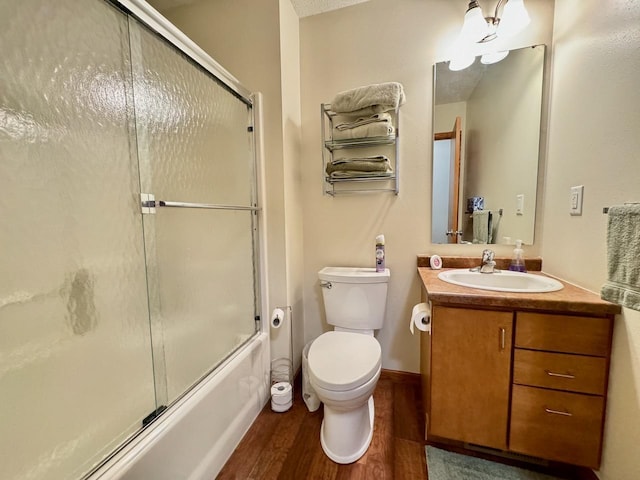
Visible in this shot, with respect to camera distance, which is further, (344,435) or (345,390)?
(344,435)

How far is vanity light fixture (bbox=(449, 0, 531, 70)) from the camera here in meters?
1.27

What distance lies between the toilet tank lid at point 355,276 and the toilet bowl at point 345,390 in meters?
0.34

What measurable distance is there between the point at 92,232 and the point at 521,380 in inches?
67.4

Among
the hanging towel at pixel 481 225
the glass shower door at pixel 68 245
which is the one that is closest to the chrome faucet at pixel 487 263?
the hanging towel at pixel 481 225

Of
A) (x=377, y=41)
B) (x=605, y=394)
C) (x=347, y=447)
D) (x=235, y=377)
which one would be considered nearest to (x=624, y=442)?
(x=605, y=394)

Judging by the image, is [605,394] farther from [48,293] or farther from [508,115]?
[48,293]

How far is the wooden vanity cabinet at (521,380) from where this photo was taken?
96 cm

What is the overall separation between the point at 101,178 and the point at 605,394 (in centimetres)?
200

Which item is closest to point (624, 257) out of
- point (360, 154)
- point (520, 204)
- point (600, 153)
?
point (600, 153)

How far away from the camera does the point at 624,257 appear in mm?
728

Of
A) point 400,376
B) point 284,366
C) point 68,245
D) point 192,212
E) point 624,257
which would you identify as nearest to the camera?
point 624,257

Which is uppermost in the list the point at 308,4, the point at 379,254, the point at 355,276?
the point at 308,4

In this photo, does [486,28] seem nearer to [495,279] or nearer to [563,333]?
[495,279]

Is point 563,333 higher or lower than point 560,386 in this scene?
higher
